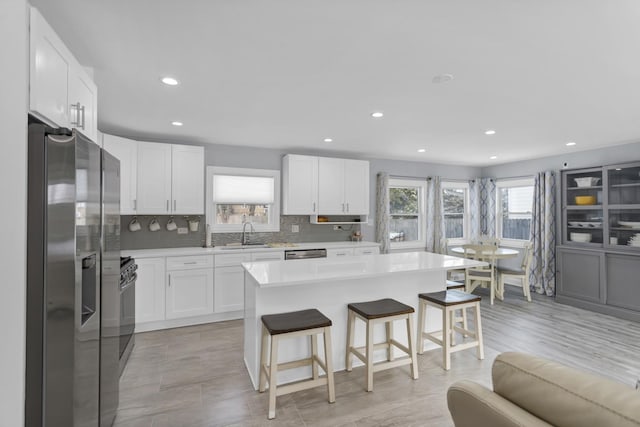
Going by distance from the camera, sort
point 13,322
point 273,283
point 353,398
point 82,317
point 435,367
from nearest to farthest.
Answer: point 13,322, point 82,317, point 273,283, point 353,398, point 435,367

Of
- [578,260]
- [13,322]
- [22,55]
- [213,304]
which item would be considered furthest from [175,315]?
[578,260]

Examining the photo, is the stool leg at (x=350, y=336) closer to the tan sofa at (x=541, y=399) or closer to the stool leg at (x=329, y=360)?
the stool leg at (x=329, y=360)

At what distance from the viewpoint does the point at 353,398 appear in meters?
2.38

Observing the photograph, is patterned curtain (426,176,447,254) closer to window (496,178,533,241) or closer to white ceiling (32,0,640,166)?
window (496,178,533,241)

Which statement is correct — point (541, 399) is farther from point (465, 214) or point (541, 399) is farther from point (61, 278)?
point (465, 214)

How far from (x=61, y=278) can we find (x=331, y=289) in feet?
6.31

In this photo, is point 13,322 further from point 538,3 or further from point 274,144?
point 274,144

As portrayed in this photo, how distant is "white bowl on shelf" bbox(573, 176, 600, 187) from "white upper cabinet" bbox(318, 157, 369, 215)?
10.7 ft

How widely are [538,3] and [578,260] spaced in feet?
15.3

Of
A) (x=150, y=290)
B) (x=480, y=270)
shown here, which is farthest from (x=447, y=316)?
(x=150, y=290)

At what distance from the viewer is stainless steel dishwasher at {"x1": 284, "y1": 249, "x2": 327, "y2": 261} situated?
4.43 m

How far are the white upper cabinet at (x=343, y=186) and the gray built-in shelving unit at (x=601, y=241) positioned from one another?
125 inches

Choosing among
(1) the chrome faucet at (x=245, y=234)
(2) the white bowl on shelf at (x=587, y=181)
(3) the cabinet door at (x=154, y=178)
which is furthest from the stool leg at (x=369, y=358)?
(2) the white bowl on shelf at (x=587, y=181)

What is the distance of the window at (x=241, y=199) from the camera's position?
4590 millimetres
